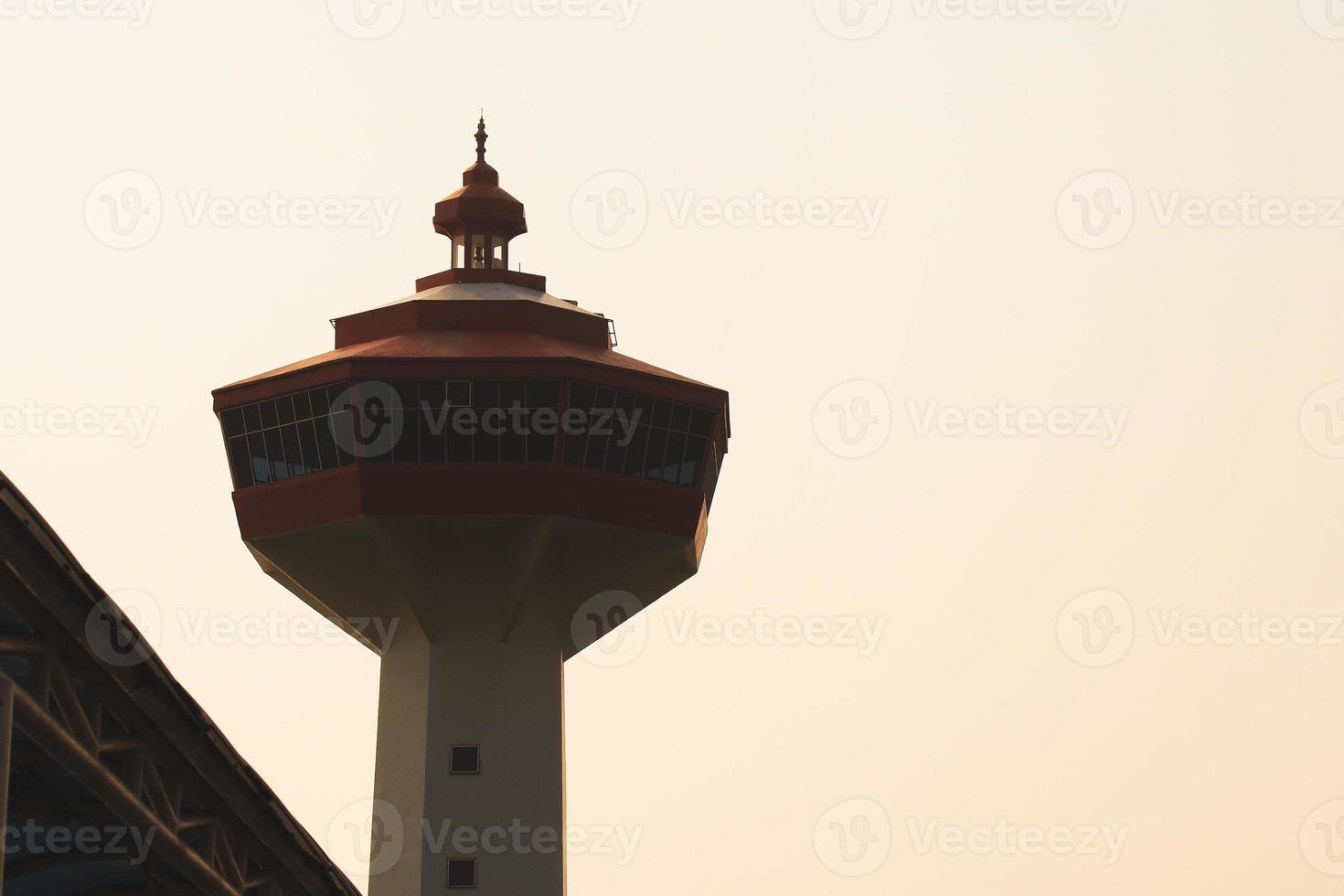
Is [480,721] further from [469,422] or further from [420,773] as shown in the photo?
[469,422]

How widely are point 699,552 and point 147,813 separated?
118ft

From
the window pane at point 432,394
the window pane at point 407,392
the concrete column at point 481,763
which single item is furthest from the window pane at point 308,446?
the concrete column at point 481,763

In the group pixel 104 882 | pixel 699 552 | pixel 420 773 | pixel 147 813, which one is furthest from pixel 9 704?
pixel 699 552

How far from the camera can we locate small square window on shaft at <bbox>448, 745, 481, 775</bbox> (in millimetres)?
59781

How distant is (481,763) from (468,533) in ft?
21.8

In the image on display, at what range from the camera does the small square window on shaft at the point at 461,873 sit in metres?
58.9

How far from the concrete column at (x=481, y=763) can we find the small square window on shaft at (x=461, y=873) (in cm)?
13

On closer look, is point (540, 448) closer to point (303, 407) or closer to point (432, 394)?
point (432, 394)

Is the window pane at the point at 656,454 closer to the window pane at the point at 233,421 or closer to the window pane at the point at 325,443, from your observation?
the window pane at the point at 325,443

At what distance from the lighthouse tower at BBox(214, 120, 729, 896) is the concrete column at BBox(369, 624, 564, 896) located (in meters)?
0.06

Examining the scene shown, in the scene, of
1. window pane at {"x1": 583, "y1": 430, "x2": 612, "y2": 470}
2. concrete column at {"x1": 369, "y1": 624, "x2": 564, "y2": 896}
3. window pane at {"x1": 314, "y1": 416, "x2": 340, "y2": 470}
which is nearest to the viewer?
concrete column at {"x1": 369, "y1": 624, "x2": 564, "y2": 896}

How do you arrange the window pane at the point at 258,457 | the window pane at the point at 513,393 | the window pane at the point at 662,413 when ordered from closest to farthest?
1. the window pane at the point at 513,393
2. the window pane at the point at 258,457
3. the window pane at the point at 662,413

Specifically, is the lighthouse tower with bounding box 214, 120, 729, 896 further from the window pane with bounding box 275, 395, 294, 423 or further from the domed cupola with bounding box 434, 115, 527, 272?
Result: the domed cupola with bounding box 434, 115, 527, 272

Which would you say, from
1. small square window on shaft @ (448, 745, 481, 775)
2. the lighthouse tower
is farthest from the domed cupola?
small square window on shaft @ (448, 745, 481, 775)
